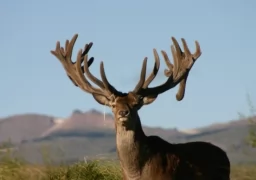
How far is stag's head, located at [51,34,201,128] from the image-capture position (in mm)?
14148

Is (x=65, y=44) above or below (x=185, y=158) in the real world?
above

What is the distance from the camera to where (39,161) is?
18141 millimetres

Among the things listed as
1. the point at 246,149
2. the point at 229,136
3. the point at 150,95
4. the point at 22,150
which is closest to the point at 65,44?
the point at 150,95

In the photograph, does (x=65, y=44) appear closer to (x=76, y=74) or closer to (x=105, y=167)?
(x=76, y=74)

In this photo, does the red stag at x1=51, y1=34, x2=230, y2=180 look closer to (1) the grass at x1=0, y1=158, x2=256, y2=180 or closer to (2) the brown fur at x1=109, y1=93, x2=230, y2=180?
(2) the brown fur at x1=109, y1=93, x2=230, y2=180

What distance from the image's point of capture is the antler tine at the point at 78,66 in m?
15.0

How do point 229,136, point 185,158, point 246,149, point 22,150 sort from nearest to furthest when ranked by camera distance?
1. point 185,158
2. point 22,150
3. point 246,149
4. point 229,136

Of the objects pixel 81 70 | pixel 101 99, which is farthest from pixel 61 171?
pixel 101 99

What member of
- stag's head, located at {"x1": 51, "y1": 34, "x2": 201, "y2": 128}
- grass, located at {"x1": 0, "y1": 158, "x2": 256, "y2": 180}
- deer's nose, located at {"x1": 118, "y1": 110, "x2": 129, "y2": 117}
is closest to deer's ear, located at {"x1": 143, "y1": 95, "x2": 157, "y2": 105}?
stag's head, located at {"x1": 51, "y1": 34, "x2": 201, "y2": 128}

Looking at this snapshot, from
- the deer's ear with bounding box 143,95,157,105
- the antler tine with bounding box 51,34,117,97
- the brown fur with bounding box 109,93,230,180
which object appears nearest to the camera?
the brown fur with bounding box 109,93,230,180

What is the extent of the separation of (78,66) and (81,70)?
0.24ft

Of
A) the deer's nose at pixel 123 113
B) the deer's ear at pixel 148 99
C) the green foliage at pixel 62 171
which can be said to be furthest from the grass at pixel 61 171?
the deer's nose at pixel 123 113

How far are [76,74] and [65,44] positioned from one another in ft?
2.62

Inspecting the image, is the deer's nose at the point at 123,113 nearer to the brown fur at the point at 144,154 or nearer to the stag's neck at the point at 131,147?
the brown fur at the point at 144,154
